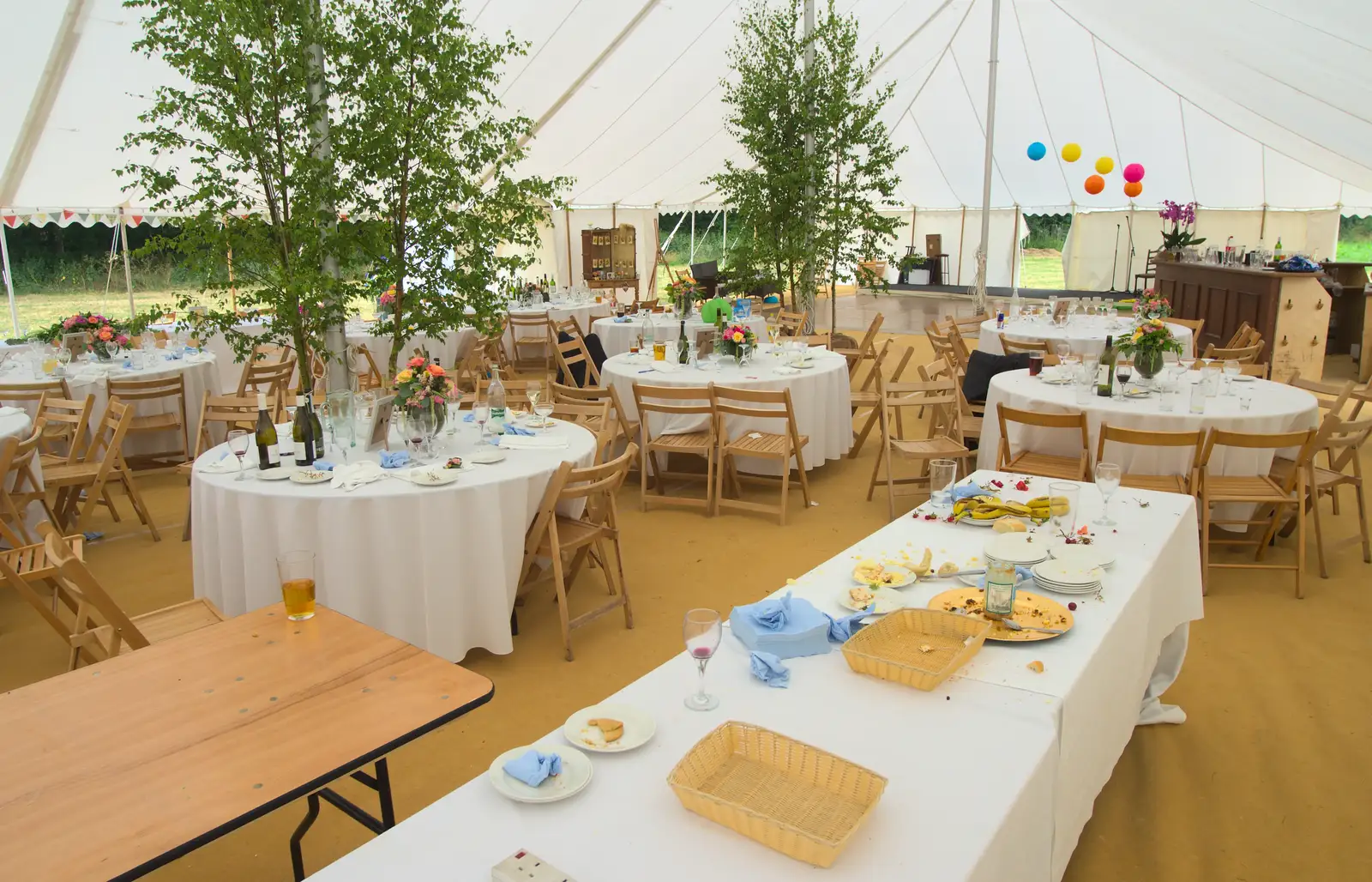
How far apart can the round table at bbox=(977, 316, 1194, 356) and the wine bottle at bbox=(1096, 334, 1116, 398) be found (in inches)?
82.9

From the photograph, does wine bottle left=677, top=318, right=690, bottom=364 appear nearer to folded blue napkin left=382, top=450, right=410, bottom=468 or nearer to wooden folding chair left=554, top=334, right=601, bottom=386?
wooden folding chair left=554, top=334, right=601, bottom=386

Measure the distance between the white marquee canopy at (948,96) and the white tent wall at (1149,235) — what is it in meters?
0.37

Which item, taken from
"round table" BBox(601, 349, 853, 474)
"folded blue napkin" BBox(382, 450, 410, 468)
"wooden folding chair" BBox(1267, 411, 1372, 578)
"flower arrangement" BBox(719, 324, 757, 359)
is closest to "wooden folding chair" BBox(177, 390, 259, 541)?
"folded blue napkin" BBox(382, 450, 410, 468)

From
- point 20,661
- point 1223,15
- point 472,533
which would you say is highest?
point 1223,15

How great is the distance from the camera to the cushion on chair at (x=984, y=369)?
264 inches

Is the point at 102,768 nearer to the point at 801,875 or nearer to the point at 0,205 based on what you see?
the point at 801,875

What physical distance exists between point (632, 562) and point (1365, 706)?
3.53m

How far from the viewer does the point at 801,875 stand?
1.47 metres

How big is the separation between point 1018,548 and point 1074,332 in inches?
258

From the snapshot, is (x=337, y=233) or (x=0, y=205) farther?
(x=0, y=205)

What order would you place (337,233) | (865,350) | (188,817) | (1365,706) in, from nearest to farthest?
(188,817) → (1365,706) → (337,233) → (865,350)

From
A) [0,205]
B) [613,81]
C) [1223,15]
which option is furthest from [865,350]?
[0,205]

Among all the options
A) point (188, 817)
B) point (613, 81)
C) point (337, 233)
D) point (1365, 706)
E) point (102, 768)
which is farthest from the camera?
point (613, 81)

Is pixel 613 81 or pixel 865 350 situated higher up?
pixel 613 81
